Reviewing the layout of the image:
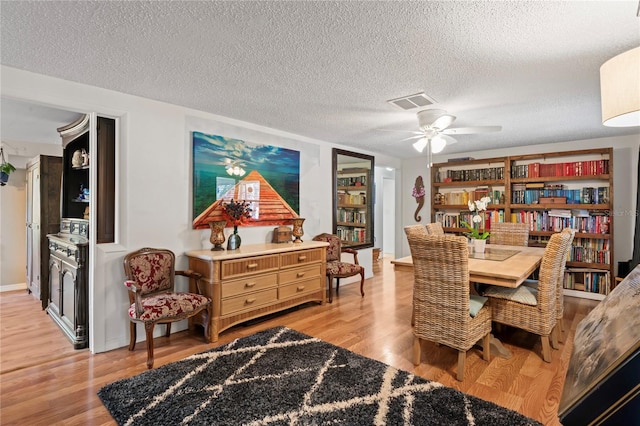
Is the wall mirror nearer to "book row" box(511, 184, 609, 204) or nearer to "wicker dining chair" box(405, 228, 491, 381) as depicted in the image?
"book row" box(511, 184, 609, 204)

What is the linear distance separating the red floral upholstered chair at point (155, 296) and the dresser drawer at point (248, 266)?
0.86 ft

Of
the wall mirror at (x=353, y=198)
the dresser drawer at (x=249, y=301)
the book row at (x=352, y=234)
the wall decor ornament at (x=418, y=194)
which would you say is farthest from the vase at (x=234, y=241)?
the wall decor ornament at (x=418, y=194)

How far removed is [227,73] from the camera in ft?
7.88

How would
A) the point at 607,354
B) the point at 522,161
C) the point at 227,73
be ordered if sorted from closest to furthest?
the point at 607,354 < the point at 227,73 < the point at 522,161

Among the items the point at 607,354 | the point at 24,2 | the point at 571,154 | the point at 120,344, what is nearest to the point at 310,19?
the point at 24,2

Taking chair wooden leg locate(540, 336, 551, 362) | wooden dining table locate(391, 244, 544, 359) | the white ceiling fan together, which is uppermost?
the white ceiling fan

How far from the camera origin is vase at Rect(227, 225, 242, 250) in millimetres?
3482

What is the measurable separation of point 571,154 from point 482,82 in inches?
124

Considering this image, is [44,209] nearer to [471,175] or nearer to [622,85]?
[622,85]

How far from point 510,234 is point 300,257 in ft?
9.22

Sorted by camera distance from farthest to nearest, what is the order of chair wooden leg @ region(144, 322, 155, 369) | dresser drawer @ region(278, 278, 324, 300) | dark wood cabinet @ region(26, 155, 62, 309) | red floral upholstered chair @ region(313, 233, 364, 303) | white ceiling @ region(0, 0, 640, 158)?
red floral upholstered chair @ region(313, 233, 364, 303)
dark wood cabinet @ region(26, 155, 62, 309)
dresser drawer @ region(278, 278, 324, 300)
chair wooden leg @ region(144, 322, 155, 369)
white ceiling @ region(0, 0, 640, 158)

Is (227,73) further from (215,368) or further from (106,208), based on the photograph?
(215,368)

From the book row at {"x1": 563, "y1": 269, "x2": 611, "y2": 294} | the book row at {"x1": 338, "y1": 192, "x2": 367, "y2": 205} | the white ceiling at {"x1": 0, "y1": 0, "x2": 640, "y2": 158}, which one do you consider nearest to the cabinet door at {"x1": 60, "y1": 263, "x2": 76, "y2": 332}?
the white ceiling at {"x1": 0, "y1": 0, "x2": 640, "y2": 158}

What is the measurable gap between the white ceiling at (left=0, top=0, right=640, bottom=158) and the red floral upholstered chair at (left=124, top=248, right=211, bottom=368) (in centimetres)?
150
